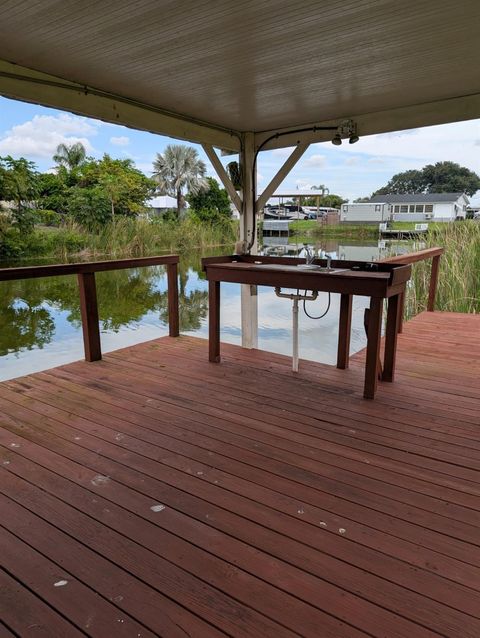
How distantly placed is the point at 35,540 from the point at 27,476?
1.60 ft

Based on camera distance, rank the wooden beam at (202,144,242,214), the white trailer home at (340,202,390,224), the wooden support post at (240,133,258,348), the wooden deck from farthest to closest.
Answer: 1. the white trailer home at (340,202,390,224)
2. the wooden support post at (240,133,258,348)
3. the wooden beam at (202,144,242,214)
4. the wooden deck

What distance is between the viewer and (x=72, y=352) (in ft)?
17.9

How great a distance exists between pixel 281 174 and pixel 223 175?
0.64m

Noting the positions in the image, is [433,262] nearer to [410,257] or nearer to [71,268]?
[410,257]

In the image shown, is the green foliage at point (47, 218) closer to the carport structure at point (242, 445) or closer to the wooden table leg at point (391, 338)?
the carport structure at point (242, 445)

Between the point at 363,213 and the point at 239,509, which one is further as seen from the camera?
the point at 363,213

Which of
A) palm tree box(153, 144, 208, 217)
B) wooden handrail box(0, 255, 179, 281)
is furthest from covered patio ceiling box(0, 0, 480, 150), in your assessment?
palm tree box(153, 144, 208, 217)

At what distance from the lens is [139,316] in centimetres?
738

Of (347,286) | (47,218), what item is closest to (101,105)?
(347,286)

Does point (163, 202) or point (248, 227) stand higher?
point (163, 202)

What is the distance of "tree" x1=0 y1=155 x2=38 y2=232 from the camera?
1111 centimetres

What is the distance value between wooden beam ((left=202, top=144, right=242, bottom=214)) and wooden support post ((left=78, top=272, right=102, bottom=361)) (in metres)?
1.87

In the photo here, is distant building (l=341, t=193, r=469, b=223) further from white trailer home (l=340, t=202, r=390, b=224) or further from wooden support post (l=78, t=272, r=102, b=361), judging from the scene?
wooden support post (l=78, t=272, r=102, b=361)

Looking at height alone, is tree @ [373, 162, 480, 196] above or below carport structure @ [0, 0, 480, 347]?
above
